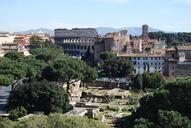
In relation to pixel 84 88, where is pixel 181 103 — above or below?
above

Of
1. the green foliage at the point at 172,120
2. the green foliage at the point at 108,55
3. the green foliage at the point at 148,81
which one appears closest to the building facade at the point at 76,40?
the green foliage at the point at 108,55

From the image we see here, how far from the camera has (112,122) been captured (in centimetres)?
3475

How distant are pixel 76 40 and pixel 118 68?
47151 mm

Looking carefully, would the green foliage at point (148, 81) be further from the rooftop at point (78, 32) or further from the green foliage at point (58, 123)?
the rooftop at point (78, 32)

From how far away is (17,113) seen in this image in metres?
34.0

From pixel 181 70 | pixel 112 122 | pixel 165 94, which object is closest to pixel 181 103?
pixel 165 94

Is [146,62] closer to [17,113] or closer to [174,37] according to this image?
[17,113]

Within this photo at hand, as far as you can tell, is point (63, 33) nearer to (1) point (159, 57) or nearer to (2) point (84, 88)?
(1) point (159, 57)

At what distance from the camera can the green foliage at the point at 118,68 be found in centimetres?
6041

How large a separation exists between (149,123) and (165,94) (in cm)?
311

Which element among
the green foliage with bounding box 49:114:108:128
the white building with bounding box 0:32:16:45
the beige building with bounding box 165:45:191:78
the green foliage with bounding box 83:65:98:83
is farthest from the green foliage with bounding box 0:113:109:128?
the white building with bounding box 0:32:16:45

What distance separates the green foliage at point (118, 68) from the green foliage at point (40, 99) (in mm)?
24867

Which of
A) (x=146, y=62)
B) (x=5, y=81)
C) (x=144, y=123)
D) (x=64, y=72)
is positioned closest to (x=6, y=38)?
(x=146, y=62)

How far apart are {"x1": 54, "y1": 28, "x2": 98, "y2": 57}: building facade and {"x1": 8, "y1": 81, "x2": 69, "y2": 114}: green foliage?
204ft
